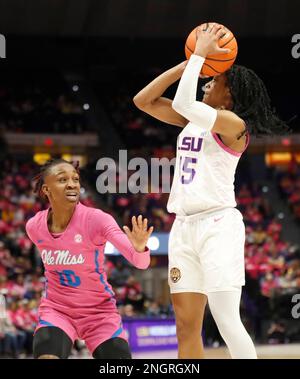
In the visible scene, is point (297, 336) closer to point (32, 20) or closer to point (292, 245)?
point (292, 245)

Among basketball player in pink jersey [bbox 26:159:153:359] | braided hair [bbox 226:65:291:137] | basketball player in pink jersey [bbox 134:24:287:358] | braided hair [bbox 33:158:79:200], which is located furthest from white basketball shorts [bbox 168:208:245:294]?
braided hair [bbox 33:158:79:200]

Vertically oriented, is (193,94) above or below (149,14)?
below

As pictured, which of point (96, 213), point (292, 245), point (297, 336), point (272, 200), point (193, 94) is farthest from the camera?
point (272, 200)

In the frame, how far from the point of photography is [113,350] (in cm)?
402

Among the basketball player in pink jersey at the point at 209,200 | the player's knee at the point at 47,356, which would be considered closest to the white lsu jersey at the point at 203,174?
the basketball player in pink jersey at the point at 209,200

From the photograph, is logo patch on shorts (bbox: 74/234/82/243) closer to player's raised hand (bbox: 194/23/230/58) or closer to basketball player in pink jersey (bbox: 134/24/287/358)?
basketball player in pink jersey (bbox: 134/24/287/358)

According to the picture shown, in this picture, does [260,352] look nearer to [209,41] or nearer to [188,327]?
[188,327]

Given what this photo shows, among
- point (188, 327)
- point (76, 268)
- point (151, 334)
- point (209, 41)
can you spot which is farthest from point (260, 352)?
point (209, 41)

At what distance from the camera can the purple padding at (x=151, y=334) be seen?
11078mm

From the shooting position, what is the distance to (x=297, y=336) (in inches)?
474

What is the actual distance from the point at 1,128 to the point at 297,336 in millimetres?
8409

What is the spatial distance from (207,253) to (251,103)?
0.88 m

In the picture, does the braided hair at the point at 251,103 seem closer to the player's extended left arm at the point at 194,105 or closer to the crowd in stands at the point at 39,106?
the player's extended left arm at the point at 194,105

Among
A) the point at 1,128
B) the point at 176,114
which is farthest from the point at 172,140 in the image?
the point at 176,114
